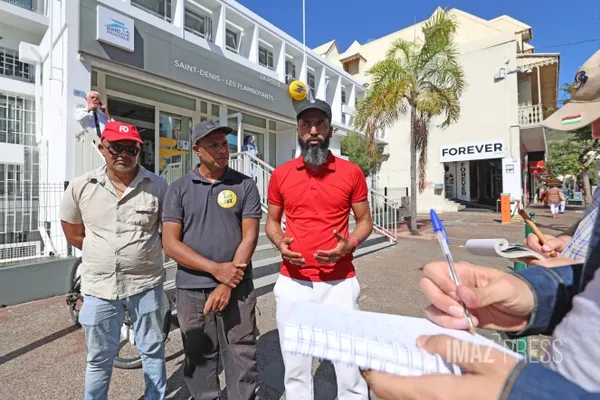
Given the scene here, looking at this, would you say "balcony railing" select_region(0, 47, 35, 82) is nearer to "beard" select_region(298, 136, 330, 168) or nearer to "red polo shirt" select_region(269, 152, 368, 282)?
"red polo shirt" select_region(269, 152, 368, 282)

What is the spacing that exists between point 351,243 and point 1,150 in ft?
20.1

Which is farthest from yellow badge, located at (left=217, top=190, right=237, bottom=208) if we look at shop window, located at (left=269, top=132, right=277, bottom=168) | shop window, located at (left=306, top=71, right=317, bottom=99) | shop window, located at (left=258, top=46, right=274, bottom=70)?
shop window, located at (left=306, top=71, right=317, bottom=99)

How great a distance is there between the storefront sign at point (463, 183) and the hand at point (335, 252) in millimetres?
23386

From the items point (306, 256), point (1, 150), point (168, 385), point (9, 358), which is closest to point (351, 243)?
point (306, 256)

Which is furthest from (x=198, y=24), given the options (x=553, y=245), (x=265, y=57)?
(x=553, y=245)

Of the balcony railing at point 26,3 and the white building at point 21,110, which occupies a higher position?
the balcony railing at point 26,3

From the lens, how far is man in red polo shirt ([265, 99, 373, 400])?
1.97 metres

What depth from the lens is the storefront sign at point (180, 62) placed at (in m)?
5.84

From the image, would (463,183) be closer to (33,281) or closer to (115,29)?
(115,29)

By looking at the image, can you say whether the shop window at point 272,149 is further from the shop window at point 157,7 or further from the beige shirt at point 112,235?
the beige shirt at point 112,235

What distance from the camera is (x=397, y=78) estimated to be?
397 inches

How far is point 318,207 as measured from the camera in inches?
84.7

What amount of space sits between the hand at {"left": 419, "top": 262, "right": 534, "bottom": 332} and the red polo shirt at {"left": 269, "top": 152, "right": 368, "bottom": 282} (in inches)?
46.9

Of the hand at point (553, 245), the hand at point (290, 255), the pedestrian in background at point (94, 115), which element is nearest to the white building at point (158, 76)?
the pedestrian in background at point (94, 115)
